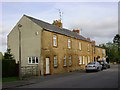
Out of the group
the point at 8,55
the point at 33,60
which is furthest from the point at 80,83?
the point at 8,55

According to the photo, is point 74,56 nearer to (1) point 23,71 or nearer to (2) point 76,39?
(2) point 76,39

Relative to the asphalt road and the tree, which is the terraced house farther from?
the asphalt road

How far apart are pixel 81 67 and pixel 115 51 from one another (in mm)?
53653

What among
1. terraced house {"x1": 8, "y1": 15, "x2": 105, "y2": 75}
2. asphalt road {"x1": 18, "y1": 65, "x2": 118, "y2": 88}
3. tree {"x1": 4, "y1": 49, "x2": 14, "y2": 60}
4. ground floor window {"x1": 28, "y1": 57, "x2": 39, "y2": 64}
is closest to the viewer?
asphalt road {"x1": 18, "y1": 65, "x2": 118, "y2": 88}

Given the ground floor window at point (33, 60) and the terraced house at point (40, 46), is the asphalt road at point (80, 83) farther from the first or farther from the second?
the terraced house at point (40, 46)

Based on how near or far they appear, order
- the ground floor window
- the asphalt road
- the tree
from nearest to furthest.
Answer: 1. the asphalt road
2. the ground floor window
3. the tree

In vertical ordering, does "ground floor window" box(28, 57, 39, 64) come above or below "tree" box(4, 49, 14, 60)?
below

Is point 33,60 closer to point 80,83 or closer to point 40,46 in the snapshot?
point 40,46

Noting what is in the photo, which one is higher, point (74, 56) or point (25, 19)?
point (25, 19)

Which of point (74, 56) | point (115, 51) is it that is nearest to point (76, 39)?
point (74, 56)

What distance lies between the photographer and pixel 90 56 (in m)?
57.6

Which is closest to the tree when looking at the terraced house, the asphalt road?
the terraced house

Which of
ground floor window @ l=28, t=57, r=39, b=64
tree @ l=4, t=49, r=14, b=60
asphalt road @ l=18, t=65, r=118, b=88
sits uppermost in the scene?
tree @ l=4, t=49, r=14, b=60

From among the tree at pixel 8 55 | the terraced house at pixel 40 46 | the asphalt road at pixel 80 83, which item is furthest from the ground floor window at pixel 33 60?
the asphalt road at pixel 80 83
